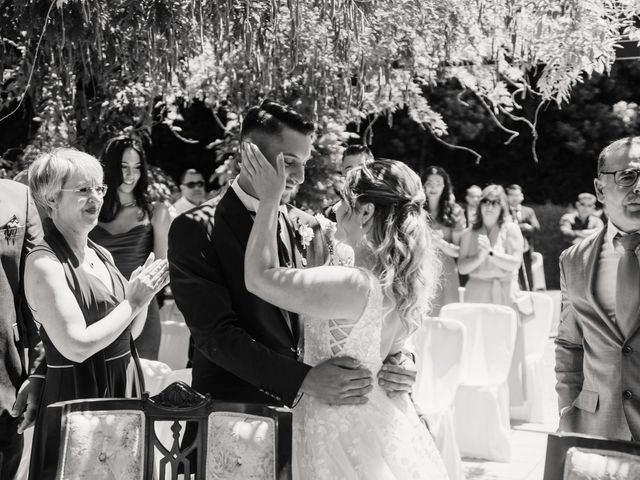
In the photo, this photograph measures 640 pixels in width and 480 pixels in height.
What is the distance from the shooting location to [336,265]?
8.81ft

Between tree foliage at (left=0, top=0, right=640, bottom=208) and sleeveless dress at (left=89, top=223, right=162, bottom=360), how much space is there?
3.06 ft

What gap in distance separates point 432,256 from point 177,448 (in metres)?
0.97

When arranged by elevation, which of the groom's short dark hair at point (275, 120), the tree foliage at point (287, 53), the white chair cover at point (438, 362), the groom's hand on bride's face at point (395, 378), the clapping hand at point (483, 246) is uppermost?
the tree foliage at point (287, 53)

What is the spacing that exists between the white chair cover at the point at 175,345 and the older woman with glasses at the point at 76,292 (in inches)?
95.1

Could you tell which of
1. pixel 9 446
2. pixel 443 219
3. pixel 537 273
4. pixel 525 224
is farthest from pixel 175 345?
pixel 537 273

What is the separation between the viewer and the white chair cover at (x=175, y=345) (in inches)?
A: 220

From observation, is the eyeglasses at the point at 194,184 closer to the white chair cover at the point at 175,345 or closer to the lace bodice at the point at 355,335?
the white chair cover at the point at 175,345

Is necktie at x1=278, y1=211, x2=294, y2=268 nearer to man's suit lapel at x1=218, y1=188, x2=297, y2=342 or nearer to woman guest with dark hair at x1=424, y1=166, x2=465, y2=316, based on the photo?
man's suit lapel at x1=218, y1=188, x2=297, y2=342

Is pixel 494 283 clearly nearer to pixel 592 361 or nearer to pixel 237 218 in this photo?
pixel 592 361

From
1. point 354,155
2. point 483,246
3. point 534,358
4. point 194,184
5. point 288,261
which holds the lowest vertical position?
point 534,358

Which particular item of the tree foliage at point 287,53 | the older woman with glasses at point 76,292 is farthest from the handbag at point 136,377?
the tree foliage at point 287,53

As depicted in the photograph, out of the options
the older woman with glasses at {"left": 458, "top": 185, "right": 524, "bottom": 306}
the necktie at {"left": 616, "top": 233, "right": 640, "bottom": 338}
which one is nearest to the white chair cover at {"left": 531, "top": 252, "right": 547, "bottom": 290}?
the older woman with glasses at {"left": 458, "top": 185, "right": 524, "bottom": 306}

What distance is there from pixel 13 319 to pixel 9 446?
19.3 inches

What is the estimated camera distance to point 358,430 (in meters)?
2.59
